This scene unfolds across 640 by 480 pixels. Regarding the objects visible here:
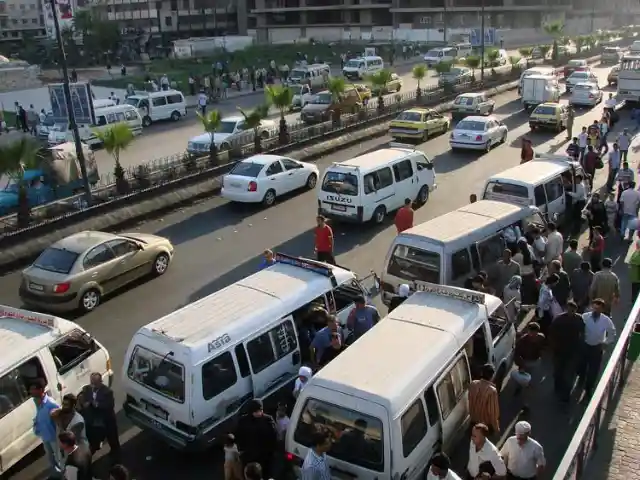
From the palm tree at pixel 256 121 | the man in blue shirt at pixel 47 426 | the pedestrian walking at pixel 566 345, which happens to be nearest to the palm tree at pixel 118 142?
the palm tree at pixel 256 121

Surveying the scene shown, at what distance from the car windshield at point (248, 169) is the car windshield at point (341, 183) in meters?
2.83

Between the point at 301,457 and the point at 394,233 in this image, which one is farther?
the point at 394,233

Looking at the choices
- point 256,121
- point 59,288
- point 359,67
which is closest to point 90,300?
point 59,288

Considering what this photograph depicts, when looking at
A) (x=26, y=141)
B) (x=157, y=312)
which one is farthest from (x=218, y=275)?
(x=26, y=141)

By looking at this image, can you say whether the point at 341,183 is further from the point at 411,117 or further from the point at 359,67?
the point at 359,67

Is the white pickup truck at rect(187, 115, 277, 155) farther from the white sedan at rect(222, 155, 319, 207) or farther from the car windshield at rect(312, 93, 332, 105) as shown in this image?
the car windshield at rect(312, 93, 332, 105)

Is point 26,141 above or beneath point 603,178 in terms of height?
above

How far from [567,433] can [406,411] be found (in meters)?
3.14

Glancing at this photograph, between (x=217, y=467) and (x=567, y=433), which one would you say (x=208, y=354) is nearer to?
(x=217, y=467)

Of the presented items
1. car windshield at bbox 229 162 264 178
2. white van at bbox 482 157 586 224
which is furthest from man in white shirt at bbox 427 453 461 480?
car windshield at bbox 229 162 264 178

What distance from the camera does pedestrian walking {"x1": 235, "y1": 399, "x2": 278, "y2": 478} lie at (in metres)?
7.21

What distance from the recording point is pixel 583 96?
33.9m

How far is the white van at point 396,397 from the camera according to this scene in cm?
645

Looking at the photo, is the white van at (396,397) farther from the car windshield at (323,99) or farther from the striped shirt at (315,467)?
the car windshield at (323,99)
